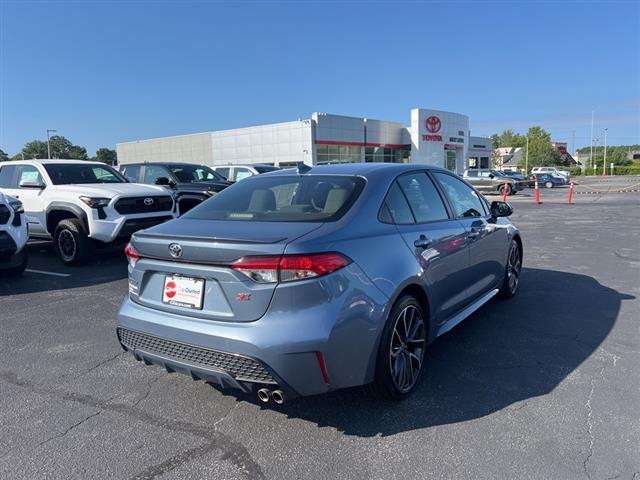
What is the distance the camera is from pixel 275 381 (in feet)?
8.64

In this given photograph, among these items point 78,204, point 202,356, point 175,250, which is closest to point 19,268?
point 78,204

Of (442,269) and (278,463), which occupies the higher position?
(442,269)

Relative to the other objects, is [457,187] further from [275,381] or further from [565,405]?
[275,381]

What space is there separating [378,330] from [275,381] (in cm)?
69

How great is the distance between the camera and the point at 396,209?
3.51 metres

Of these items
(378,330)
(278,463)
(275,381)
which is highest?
(378,330)

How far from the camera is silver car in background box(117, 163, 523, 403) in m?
2.64

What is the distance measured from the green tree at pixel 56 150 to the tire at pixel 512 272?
291 feet

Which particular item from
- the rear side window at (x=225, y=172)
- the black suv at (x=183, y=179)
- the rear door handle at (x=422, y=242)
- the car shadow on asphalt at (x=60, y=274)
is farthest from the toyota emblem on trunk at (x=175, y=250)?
the rear side window at (x=225, y=172)

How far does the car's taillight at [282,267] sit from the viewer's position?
8.66 ft

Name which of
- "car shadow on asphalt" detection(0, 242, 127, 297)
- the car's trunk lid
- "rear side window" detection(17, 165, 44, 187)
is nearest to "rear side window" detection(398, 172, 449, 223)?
the car's trunk lid

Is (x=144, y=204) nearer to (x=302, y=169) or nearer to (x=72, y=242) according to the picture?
(x=72, y=242)

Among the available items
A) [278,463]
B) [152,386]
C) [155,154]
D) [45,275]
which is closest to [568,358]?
[278,463]

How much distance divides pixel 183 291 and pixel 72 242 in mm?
6097
